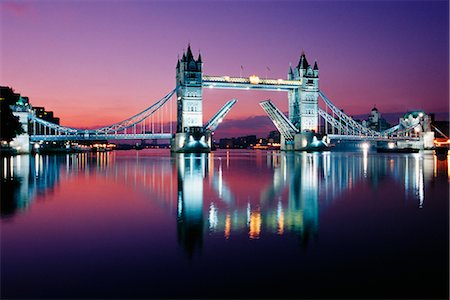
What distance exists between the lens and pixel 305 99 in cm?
7988

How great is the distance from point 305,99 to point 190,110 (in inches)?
897

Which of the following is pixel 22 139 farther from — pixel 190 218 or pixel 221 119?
pixel 190 218

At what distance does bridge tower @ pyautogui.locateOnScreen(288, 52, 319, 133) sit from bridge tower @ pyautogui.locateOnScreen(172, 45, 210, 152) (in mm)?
19761

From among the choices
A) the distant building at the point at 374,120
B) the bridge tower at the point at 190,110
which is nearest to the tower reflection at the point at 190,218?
the bridge tower at the point at 190,110

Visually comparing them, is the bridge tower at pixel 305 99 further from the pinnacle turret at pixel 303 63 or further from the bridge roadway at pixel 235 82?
the bridge roadway at pixel 235 82

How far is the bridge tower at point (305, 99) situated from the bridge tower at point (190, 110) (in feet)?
64.8

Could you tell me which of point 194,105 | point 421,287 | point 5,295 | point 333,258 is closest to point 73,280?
point 5,295

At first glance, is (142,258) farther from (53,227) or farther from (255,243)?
(53,227)

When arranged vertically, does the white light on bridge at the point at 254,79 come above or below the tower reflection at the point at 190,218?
above

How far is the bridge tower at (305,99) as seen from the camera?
79438 mm

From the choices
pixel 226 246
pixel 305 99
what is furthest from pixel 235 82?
pixel 226 246

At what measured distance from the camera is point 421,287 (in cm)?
580

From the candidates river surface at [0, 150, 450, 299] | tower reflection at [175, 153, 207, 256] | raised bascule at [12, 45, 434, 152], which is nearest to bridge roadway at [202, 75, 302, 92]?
raised bascule at [12, 45, 434, 152]

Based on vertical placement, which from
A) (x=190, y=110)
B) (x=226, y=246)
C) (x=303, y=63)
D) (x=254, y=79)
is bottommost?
(x=226, y=246)
